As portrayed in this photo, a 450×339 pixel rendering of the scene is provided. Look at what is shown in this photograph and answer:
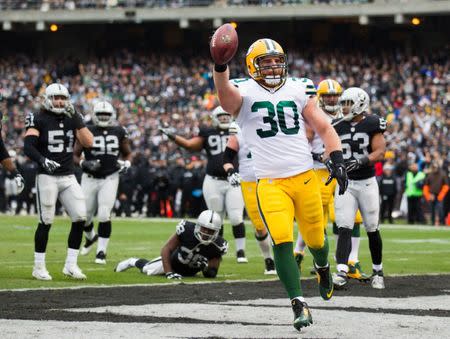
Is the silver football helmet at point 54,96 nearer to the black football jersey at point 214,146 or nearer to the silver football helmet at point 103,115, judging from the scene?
the silver football helmet at point 103,115

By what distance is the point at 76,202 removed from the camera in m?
11.2

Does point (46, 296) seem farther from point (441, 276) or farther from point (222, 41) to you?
point (441, 276)

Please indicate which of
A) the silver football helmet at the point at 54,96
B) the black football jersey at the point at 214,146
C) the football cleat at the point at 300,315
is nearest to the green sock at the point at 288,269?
the football cleat at the point at 300,315

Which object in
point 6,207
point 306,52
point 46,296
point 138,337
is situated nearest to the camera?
point 138,337

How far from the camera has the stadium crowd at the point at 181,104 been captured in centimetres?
2725

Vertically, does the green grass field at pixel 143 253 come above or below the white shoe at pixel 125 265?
below

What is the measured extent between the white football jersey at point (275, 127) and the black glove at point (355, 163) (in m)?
2.26

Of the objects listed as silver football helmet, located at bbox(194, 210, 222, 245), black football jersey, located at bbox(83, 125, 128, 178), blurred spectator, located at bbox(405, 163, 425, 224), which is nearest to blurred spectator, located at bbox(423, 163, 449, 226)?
blurred spectator, located at bbox(405, 163, 425, 224)

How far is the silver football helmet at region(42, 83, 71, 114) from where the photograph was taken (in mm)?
11133

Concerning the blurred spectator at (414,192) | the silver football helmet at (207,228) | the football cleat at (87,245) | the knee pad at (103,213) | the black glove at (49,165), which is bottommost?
the blurred spectator at (414,192)

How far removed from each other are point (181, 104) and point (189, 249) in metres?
25.4

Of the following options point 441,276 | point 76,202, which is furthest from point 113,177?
point 441,276

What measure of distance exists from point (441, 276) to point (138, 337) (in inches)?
220

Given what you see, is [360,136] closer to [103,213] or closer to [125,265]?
[125,265]
